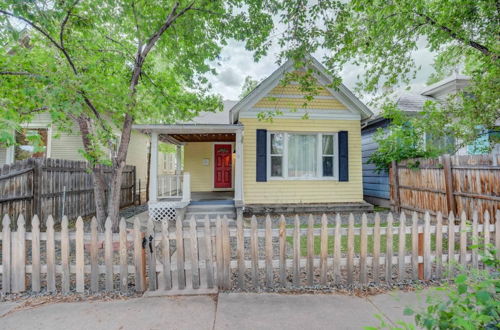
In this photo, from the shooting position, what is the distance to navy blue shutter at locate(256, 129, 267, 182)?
8.73m

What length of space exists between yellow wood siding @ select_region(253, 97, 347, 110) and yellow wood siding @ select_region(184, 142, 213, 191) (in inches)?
180

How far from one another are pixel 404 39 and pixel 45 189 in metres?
10.8

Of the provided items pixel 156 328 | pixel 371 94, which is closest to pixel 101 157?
pixel 156 328

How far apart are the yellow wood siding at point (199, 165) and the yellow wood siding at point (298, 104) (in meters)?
4.57

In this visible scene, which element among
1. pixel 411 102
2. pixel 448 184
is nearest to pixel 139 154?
pixel 411 102

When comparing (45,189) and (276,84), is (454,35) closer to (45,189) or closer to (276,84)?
(276,84)

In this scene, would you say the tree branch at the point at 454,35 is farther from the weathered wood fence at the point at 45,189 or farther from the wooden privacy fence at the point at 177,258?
the weathered wood fence at the point at 45,189

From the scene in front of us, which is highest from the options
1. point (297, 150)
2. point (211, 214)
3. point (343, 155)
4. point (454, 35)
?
point (454, 35)

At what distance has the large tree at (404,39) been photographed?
542 centimetres

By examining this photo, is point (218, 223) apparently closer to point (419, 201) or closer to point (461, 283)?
point (461, 283)

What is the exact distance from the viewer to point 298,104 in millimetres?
9141

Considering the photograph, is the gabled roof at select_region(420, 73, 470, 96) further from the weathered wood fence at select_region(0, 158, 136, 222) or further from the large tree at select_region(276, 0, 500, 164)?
the weathered wood fence at select_region(0, 158, 136, 222)

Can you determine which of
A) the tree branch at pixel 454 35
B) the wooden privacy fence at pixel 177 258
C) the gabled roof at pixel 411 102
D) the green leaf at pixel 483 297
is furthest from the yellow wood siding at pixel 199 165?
the green leaf at pixel 483 297

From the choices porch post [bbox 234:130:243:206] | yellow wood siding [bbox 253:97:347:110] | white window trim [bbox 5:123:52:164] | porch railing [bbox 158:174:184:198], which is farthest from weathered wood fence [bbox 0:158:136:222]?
yellow wood siding [bbox 253:97:347:110]
